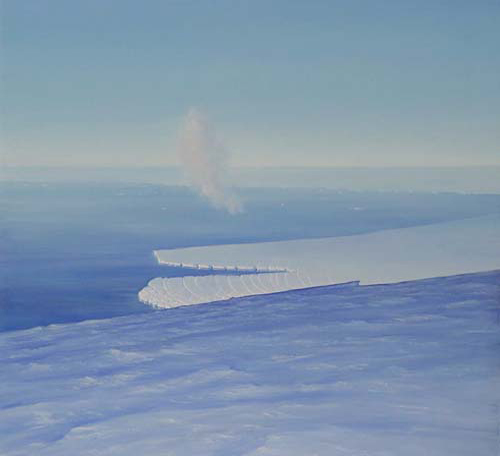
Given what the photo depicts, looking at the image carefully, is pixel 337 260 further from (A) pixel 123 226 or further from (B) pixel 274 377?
(A) pixel 123 226

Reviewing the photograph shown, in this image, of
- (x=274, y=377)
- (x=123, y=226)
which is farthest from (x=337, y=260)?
(x=123, y=226)

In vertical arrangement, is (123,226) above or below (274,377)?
above

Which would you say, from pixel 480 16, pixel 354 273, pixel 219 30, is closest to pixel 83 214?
pixel 219 30

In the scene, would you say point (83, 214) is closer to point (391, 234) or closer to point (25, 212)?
point (25, 212)

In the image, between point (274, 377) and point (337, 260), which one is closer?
point (274, 377)

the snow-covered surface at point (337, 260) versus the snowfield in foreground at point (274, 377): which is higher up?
the snow-covered surface at point (337, 260)
